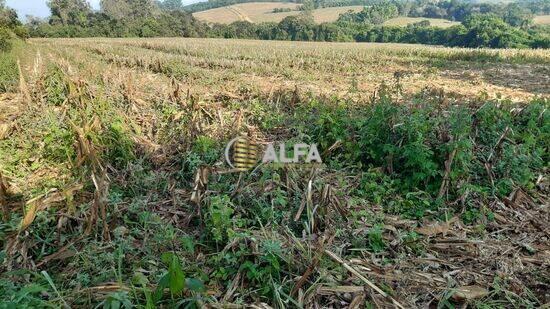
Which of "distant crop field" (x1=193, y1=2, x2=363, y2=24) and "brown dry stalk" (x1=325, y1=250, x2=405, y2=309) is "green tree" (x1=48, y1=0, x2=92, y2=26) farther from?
"brown dry stalk" (x1=325, y1=250, x2=405, y2=309)

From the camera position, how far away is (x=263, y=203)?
309cm

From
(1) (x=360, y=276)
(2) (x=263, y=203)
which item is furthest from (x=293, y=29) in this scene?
(1) (x=360, y=276)

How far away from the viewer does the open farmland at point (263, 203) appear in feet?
7.68

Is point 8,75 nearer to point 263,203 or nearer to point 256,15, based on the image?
point 263,203

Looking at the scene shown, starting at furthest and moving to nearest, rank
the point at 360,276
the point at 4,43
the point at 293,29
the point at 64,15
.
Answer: the point at 64,15 < the point at 293,29 < the point at 4,43 < the point at 360,276

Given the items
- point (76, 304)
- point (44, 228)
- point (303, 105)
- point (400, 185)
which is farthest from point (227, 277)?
point (303, 105)

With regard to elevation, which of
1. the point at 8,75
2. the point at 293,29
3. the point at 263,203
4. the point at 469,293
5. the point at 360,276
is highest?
the point at 8,75

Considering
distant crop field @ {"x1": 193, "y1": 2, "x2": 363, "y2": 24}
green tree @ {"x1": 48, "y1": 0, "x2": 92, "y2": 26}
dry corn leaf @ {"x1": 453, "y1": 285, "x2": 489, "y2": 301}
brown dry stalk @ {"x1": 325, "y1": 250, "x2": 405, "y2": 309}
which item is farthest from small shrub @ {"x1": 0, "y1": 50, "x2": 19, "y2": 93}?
distant crop field @ {"x1": 193, "y1": 2, "x2": 363, "y2": 24}

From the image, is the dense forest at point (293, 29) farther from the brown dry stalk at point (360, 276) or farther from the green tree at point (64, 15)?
the brown dry stalk at point (360, 276)

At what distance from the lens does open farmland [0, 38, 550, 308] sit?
2.34 metres

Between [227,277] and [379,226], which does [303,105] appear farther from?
[227,277]

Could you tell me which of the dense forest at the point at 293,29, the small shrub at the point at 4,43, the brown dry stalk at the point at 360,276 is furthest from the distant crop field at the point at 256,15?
the brown dry stalk at the point at 360,276

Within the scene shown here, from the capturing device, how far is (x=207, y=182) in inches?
131

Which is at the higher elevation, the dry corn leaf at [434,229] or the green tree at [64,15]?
the green tree at [64,15]
